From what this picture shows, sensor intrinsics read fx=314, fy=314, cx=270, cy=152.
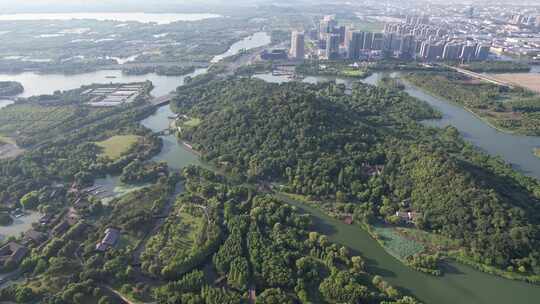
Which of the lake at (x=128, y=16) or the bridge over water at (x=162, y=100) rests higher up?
the lake at (x=128, y=16)

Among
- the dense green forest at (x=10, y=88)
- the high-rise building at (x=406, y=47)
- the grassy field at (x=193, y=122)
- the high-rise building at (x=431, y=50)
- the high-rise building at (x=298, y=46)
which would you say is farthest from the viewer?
the high-rise building at (x=406, y=47)

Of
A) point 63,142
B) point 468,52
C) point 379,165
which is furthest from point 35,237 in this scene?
point 468,52

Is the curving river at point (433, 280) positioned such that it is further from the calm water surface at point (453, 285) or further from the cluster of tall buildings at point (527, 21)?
the cluster of tall buildings at point (527, 21)

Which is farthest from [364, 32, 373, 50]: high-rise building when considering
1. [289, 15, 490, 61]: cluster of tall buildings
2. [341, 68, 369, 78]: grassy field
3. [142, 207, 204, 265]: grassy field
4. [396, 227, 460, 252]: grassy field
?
[142, 207, 204, 265]: grassy field

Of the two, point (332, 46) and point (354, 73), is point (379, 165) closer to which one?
point (354, 73)

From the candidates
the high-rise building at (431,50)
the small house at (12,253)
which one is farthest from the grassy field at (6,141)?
the high-rise building at (431,50)

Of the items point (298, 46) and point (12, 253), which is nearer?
point (12, 253)

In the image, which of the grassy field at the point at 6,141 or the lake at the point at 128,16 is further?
the lake at the point at 128,16
